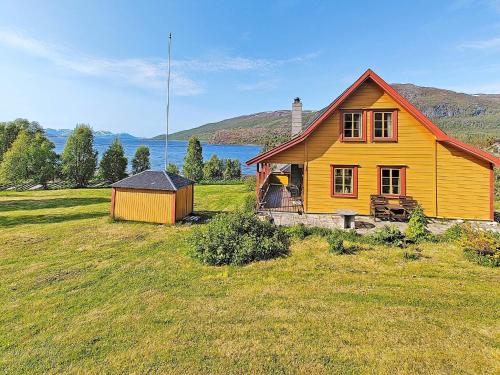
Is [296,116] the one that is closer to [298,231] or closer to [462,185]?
[462,185]

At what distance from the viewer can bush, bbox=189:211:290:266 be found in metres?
10.5

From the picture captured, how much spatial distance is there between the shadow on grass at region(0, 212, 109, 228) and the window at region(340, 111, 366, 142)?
16.7 meters

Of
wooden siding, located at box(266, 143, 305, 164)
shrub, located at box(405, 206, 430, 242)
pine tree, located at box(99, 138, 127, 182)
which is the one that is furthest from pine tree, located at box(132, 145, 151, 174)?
shrub, located at box(405, 206, 430, 242)

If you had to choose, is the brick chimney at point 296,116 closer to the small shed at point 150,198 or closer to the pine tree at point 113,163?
the small shed at point 150,198

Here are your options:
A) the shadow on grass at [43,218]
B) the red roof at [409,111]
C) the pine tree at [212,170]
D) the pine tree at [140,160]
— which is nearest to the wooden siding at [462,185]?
the red roof at [409,111]

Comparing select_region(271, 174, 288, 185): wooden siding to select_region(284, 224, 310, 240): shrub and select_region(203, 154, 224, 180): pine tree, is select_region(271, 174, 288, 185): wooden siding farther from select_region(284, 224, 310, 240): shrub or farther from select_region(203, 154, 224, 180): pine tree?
select_region(203, 154, 224, 180): pine tree

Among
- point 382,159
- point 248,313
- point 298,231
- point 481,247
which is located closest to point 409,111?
point 382,159

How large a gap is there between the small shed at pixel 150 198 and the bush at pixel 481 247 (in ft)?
44.7

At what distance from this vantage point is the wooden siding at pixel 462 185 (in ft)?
47.4

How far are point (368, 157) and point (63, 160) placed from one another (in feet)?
129

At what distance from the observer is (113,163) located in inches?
1577

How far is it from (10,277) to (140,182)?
25.4 feet

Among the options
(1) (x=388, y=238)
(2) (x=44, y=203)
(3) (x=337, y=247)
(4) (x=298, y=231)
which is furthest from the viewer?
(2) (x=44, y=203)

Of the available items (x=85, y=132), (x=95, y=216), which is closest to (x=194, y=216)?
(x=95, y=216)
